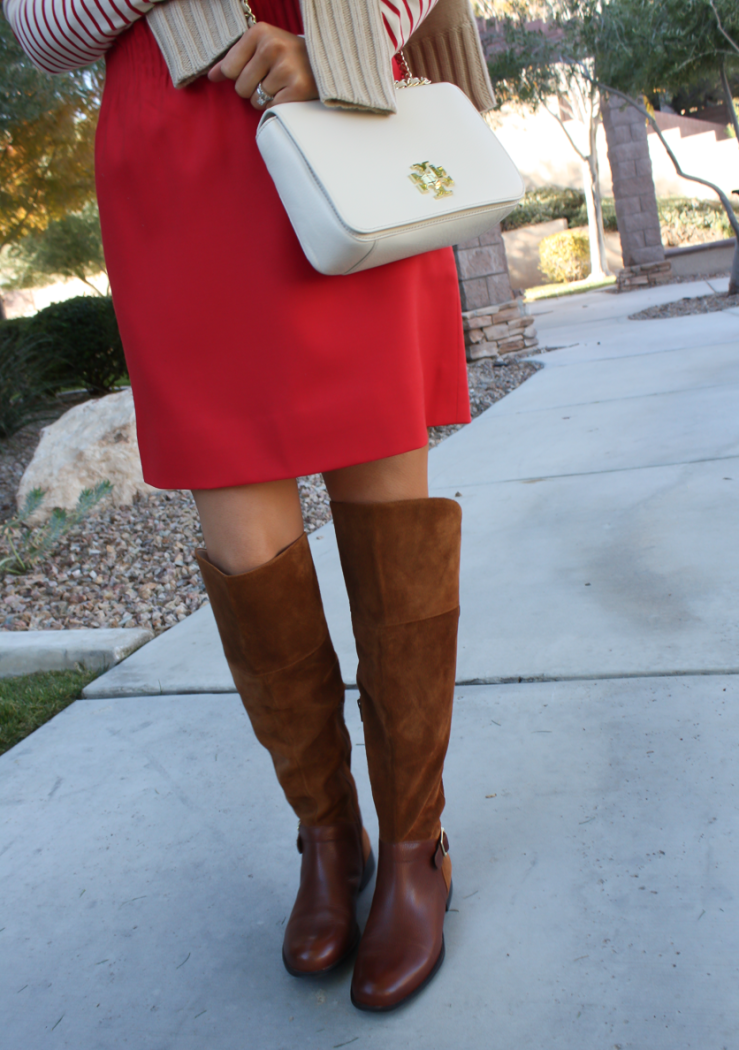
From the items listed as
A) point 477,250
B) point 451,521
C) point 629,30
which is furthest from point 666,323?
point 451,521

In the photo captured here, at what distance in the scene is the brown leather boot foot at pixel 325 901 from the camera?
1020mm

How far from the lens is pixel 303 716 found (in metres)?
1.06

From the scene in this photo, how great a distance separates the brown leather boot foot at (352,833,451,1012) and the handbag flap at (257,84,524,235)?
793 mm

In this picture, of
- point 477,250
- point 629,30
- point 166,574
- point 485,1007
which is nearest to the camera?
point 485,1007

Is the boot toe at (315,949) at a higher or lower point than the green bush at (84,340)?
lower

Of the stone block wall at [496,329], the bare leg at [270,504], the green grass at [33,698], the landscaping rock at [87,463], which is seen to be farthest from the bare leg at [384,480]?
the stone block wall at [496,329]

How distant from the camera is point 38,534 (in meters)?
3.25

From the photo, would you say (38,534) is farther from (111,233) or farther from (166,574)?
(111,233)

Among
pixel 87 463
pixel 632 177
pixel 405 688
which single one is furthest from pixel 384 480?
pixel 632 177

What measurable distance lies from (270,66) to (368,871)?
1.09 metres

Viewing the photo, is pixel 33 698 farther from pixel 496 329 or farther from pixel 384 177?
pixel 496 329

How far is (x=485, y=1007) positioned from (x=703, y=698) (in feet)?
2.48

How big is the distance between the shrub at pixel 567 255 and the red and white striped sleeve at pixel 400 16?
686 inches

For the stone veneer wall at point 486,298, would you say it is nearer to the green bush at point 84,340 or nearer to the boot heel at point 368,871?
the green bush at point 84,340
